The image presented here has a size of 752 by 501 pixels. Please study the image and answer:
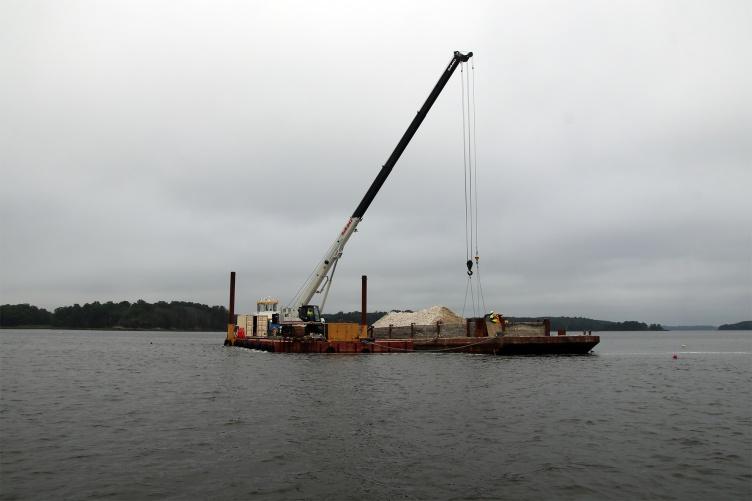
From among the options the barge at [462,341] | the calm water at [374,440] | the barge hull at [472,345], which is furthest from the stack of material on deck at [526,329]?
the calm water at [374,440]

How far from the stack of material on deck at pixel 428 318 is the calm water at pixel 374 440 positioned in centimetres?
3143

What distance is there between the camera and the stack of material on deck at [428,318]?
62.5m

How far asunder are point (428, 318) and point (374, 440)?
47928 mm

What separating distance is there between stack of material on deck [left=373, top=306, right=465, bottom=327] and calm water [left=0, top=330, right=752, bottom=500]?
31.4 metres

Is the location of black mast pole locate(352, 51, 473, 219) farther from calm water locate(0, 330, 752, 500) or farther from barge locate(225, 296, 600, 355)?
calm water locate(0, 330, 752, 500)

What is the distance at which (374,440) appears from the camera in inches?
622

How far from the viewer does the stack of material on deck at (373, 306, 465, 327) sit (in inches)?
2462

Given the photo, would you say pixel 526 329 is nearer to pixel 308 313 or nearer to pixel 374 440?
pixel 308 313

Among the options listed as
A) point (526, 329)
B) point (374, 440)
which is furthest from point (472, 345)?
point (374, 440)

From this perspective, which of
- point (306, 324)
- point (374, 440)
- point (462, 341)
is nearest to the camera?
point (374, 440)

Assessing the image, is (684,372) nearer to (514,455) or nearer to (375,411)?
(375,411)

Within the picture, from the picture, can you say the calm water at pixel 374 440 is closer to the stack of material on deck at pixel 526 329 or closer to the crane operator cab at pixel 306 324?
the stack of material on deck at pixel 526 329

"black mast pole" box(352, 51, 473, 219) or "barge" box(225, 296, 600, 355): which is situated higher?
"black mast pole" box(352, 51, 473, 219)

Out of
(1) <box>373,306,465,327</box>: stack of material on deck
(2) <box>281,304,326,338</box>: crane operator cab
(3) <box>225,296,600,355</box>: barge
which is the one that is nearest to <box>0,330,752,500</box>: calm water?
(3) <box>225,296,600,355</box>: barge
